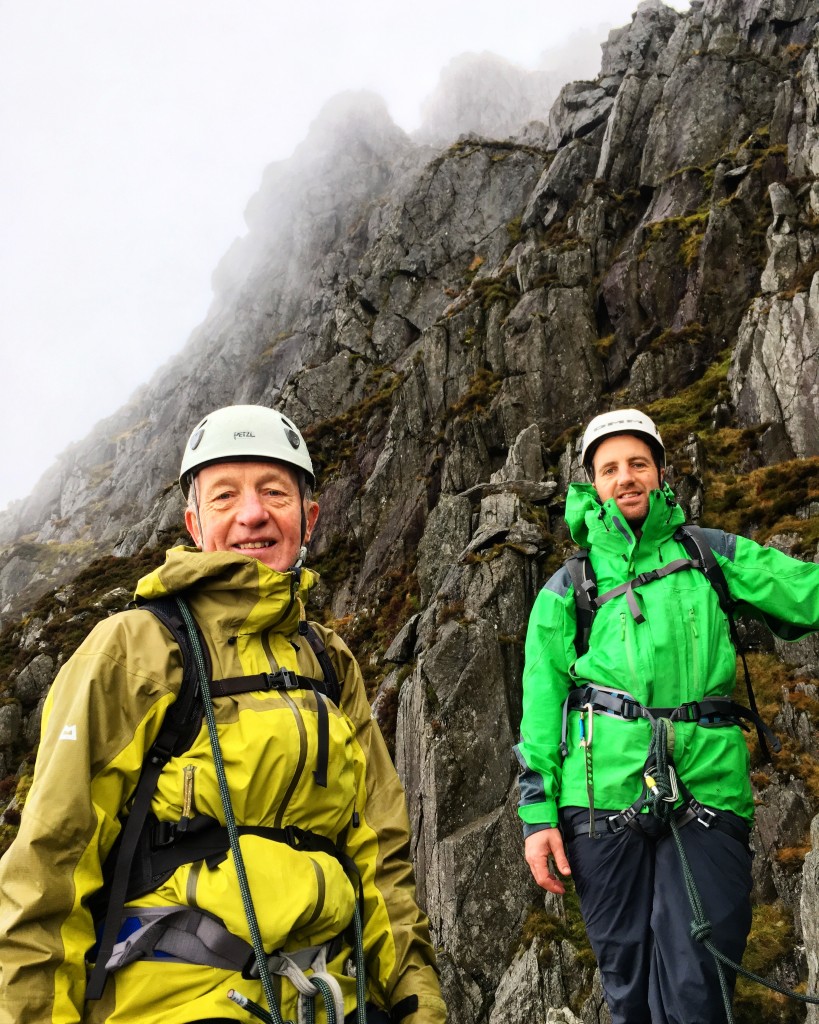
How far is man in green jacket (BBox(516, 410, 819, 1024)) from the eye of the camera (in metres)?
3.66

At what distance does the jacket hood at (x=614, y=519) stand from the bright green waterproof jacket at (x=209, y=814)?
2.48 m

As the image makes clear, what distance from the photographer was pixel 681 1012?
3.43 metres

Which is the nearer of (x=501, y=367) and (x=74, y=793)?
(x=74, y=793)

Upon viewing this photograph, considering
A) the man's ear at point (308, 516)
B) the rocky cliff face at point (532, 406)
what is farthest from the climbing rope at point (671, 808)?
the man's ear at point (308, 516)

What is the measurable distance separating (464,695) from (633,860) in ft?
33.9

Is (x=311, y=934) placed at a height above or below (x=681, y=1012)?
above

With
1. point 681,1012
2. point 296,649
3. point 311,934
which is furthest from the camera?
point 681,1012

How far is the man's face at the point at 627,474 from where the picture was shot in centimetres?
458

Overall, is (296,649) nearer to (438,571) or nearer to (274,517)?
(274,517)

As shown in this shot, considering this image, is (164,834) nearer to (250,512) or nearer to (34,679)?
(250,512)

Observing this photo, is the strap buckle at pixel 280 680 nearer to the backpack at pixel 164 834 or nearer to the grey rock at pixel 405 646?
the backpack at pixel 164 834

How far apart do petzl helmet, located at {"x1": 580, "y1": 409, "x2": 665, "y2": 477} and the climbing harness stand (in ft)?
11.1

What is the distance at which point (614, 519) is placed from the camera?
4500 mm

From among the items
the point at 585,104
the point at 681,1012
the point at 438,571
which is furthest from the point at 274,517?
the point at 585,104
